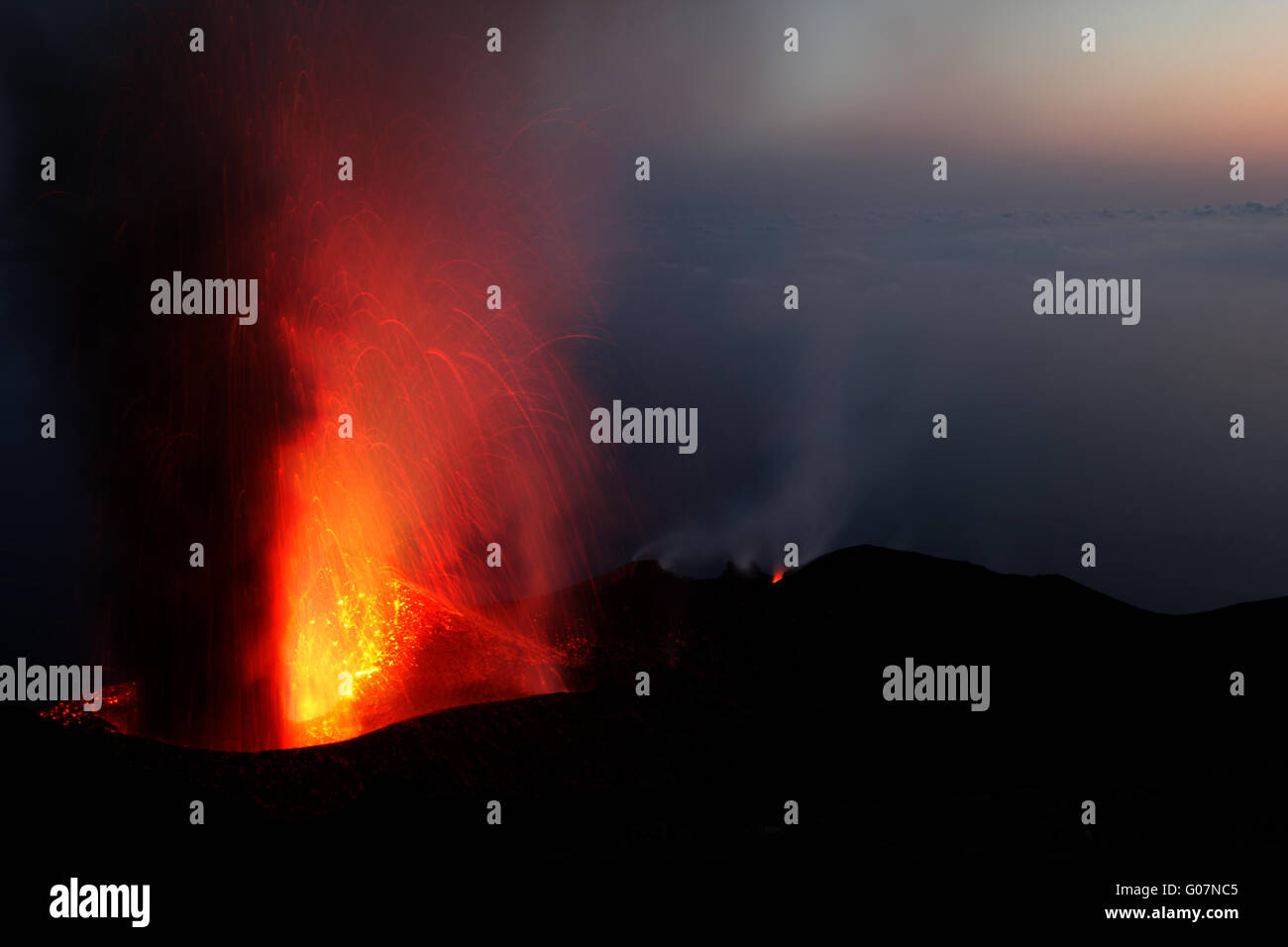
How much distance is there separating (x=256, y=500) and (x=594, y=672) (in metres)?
7.85

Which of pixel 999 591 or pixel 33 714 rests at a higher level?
pixel 999 591

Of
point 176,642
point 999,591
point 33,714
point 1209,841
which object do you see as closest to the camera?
point 1209,841

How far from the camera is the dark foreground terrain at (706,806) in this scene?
368 inches

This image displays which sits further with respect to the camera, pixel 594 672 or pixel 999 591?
pixel 999 591

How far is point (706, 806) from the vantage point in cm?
1142

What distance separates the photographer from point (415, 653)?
17156 millimetres

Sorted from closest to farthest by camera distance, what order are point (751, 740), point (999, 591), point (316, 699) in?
point (751, 740)
point (316, 699)
point (999, 591)

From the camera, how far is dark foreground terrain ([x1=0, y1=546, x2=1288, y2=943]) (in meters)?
9.35
